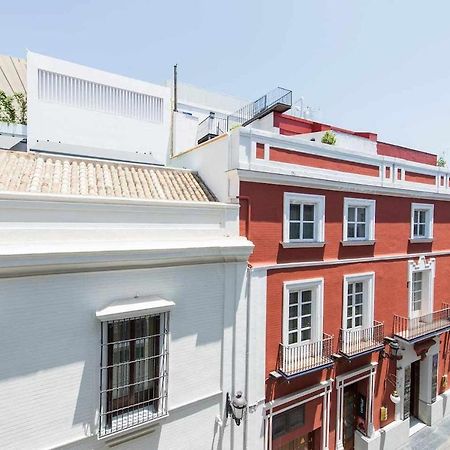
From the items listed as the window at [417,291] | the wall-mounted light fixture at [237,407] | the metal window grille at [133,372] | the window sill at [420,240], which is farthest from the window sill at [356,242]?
the metal window grille at [133,372]

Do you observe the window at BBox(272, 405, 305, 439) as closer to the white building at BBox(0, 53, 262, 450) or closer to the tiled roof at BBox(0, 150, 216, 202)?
the white building at BBox(0, 53, 262, 450)

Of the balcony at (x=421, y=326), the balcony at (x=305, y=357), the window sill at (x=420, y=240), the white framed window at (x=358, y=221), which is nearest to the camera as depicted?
the balcony at (x=305, y=357)

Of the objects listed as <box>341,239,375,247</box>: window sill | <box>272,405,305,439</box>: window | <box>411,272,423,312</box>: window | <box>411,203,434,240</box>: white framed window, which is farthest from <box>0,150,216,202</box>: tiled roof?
<box>411,272,423,312</box>: window

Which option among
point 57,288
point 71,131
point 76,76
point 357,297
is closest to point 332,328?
point 357,297

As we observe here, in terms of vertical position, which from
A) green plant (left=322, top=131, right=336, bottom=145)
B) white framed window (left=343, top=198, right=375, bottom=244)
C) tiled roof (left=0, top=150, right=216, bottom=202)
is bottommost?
white framed window (left=343, top=198, right=375, bottom=244)

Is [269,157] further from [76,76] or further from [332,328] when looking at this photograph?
[76,76]

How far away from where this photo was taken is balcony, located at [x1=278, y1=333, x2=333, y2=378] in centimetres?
835

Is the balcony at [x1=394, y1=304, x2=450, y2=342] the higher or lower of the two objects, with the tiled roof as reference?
lower

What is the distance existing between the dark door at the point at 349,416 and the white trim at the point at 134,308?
8021 mm

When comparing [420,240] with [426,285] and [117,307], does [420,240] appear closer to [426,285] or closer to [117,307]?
[426,285]

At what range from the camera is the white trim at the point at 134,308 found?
598 cm

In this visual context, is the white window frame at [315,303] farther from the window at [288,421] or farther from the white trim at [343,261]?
the window at [288,421]

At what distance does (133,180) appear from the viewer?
25.9ft

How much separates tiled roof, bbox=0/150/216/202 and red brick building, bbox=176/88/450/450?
104 centimetres
